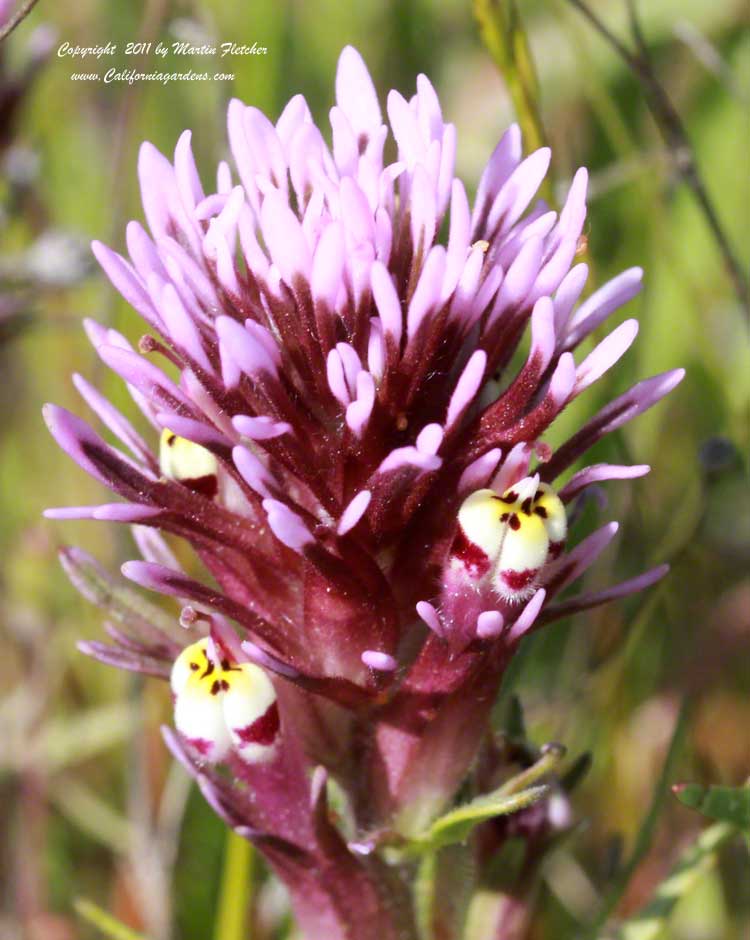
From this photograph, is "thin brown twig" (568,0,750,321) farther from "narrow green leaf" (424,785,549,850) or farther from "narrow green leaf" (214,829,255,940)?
"narrow green leaf" (214,829,255,940)

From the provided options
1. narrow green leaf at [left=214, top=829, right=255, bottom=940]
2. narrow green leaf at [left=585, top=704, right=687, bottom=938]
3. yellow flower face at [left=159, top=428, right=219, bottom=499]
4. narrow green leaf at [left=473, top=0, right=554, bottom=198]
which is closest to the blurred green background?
narrow green leaf at [left=585, top=704, right=687, bottom=938]

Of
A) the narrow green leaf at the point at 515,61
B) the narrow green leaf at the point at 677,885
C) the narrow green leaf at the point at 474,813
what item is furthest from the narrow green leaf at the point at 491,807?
the narrow green leaf at the point at 515,61

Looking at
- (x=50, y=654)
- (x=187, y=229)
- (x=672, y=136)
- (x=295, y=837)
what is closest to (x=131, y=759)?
(x=50, y=654)

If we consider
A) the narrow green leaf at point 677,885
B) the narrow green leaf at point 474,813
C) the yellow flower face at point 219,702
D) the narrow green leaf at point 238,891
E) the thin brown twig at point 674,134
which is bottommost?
the narrow green leaf at point 677,885

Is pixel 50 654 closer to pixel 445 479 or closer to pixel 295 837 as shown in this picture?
pixel 295 837

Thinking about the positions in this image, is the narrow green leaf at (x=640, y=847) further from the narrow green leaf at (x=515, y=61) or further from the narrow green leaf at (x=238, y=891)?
the narrow green leaf at (x=515, y=61)
